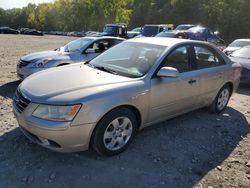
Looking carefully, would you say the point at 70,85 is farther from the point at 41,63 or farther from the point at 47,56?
the point at 47,56

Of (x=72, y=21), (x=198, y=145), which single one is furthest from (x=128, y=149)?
(x=72, y=21)

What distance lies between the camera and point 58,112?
11.7 feet

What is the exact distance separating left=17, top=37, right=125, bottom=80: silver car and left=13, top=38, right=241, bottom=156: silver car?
9.22 feet

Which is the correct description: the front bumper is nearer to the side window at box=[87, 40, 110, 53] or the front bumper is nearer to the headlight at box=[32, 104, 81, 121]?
the headlight at box=[32, 104, 81, 121]

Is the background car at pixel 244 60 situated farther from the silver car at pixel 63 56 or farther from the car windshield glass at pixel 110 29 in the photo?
the car windshield glass at pixel 110 29

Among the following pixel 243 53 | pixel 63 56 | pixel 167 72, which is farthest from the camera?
pixel 243 53

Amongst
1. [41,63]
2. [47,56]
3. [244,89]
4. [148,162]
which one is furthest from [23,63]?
[244,89]

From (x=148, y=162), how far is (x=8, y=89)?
468 centimetres

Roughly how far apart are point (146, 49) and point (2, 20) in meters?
103

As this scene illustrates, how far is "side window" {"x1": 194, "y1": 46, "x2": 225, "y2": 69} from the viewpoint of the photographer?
209 inches

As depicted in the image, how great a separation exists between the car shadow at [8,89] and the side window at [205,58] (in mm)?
4145

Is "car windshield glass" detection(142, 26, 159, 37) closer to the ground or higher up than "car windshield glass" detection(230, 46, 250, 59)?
closer to the ground

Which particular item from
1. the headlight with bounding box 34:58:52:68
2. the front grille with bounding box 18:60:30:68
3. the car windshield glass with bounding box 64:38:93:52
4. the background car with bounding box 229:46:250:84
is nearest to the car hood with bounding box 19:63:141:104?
the headlight with bounding box 34:58:52:68

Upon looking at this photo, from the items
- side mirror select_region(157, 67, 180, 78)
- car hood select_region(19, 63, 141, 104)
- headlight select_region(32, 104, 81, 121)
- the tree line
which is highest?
side mirror select_region(157, 67, 180, 78)
